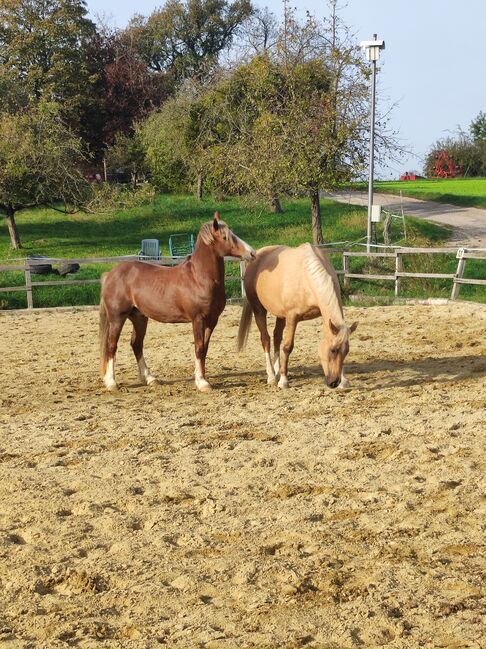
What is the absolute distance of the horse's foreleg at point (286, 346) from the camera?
8891 millimetres

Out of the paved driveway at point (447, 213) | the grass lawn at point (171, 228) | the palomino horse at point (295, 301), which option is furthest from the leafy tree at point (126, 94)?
the palomino horse at point (295, 301)

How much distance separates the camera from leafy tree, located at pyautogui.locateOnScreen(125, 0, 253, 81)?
52156 millimetres

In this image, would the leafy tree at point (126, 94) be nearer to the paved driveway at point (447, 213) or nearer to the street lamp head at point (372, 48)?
the paved driveway at point (447, 213)

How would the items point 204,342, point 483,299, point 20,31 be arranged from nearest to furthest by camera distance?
point 204,342 < point 483,299 < point 20,31

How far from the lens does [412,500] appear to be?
5.25 meters

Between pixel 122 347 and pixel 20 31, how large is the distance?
31.5 metres

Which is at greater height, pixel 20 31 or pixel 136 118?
pixel 20 31

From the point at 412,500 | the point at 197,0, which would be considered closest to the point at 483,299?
the point at 412,500

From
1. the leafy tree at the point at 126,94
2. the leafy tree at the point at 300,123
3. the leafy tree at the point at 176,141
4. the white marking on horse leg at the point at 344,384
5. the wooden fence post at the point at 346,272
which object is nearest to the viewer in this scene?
the white marking on horse leg at the point at 344,384

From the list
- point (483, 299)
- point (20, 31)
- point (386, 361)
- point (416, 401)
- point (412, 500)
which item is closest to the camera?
point (412, 500)

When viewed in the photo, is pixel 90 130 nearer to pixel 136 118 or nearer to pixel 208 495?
pixel 136 118

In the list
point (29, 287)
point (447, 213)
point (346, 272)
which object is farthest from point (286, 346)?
point (447, 213)

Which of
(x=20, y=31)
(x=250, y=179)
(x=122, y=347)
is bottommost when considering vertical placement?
(x=122, y=347)

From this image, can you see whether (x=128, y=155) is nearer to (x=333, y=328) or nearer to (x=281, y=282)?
(x=281, y=282)
